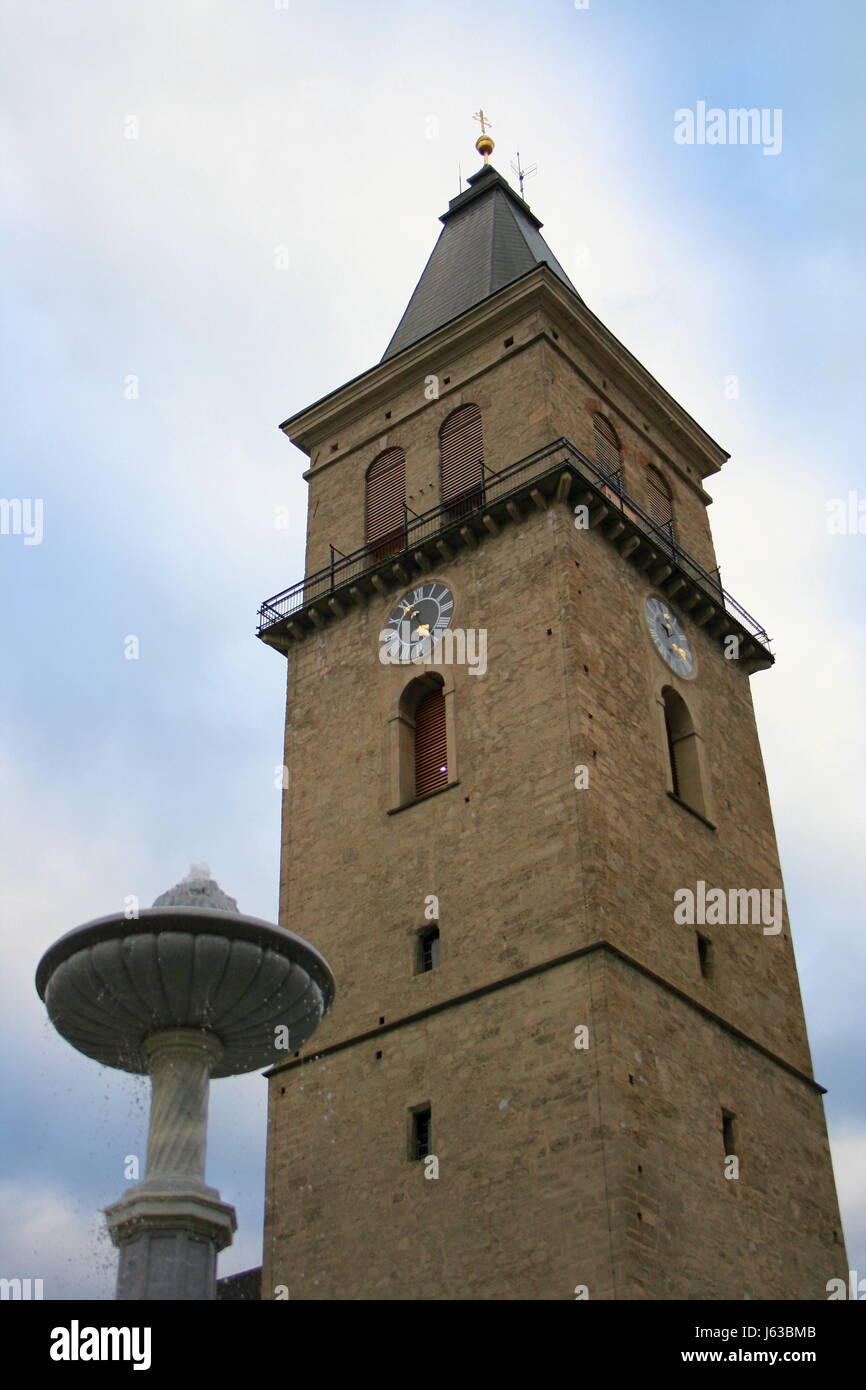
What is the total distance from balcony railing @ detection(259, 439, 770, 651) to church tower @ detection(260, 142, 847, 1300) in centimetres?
8

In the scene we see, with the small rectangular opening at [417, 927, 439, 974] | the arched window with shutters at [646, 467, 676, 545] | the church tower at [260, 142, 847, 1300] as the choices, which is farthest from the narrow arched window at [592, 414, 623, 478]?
the small rectangular opening at [417, 927, 439, 974]

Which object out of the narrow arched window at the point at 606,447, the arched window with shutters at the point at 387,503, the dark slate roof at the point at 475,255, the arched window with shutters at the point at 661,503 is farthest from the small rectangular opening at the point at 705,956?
the dark slate roof at the point at 475,255

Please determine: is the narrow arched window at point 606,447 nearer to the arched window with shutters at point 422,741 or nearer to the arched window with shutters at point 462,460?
the arched window with shutters at point 462,460

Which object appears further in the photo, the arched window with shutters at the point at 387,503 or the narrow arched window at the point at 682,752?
the arched window with shutters at the point at 387,503

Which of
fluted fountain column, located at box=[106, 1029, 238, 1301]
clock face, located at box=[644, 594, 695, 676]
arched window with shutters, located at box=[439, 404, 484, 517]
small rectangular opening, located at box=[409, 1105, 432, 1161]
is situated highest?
arched window with shutters, located at box=[439, 404, 484, 517]

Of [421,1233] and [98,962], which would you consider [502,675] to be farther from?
[98,962]

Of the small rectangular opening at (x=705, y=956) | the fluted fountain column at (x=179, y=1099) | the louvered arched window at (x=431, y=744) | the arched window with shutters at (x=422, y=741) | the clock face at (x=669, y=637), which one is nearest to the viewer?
the fluted fountain column at (x=179, y=1099)

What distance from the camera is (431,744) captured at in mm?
27750

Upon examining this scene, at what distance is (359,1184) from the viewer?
78.1 feet

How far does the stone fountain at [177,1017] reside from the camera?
15977 millimetres

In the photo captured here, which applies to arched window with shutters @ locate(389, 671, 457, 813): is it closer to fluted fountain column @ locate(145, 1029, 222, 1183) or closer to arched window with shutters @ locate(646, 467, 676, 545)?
arched window with shutters @ locate(646, 467, 676, 545)

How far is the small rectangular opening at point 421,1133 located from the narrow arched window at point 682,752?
6842mm

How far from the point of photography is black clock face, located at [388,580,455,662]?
1125 inches
